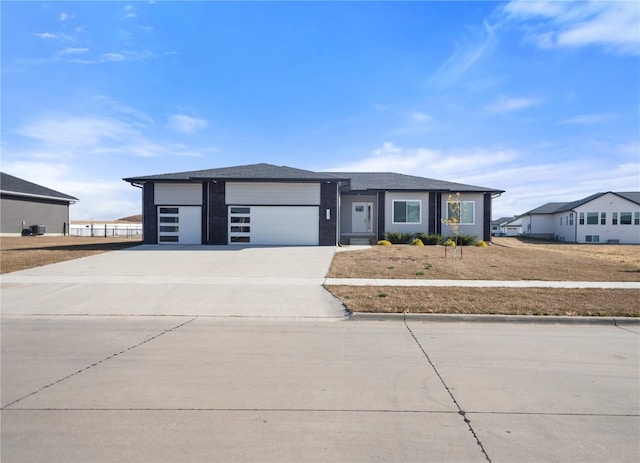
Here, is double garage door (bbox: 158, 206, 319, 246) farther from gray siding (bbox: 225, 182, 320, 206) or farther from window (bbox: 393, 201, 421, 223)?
window (bbox: 393, 201, 421, 223)

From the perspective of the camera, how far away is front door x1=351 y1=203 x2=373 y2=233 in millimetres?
27719

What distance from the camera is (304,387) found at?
4.70 m

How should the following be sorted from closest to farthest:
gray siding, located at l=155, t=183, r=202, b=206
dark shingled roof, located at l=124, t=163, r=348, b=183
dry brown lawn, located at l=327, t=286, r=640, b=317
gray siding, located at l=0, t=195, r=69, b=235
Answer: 1. dry brown lawn, located at l=327, t=286, r=640, b=317
2. dark shingled roof, located at l=124, t=163, r=348, b=183
3. gray siding, located at l=155, t=183, r=202, b=206
4. gray siding, located at l=0, t=195, r=69, b=235

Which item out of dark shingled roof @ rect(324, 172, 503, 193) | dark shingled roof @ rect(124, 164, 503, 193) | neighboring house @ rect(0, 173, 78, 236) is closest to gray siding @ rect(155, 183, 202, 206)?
dark shingled roof @ rect(124, 164, 503, 193)

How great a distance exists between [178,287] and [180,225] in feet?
44.1

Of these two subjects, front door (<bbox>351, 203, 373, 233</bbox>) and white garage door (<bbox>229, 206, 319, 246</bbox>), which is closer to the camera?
white garage door (<bbox>229, 206, 319, 246</bbox>)

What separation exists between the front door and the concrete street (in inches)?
731

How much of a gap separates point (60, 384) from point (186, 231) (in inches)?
786

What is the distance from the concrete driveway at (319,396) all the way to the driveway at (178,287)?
1803 mm

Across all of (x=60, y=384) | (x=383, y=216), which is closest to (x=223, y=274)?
(x=60, y=384)

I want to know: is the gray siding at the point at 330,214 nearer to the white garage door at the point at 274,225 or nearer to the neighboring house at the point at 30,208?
the white garage door at the point at 274,225

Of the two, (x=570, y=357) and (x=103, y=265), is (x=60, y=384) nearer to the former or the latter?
(x=570, y=357)

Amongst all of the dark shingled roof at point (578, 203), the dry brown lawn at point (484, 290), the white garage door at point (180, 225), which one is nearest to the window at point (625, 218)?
the dark shingled roof at point (578, 203)

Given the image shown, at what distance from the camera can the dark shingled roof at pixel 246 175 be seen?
75.6ft
